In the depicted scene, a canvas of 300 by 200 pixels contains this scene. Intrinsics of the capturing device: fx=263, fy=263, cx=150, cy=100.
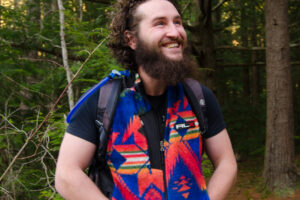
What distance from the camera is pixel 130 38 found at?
204cm

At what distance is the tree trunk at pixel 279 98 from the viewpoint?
627cm

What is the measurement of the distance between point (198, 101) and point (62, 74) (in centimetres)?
357

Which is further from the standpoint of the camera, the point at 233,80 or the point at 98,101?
the point at 233,80

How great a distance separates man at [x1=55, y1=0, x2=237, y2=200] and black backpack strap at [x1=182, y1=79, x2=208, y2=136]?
4 cm

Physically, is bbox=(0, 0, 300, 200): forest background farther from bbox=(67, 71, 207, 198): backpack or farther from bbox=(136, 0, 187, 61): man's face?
bbox=(67, 71, 207, 198): backpack

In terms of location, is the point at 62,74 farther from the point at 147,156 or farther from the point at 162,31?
the point at 147,156

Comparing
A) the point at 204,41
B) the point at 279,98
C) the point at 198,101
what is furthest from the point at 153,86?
the point at 204,41

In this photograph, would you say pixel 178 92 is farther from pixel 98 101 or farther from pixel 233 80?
pixel 233 80

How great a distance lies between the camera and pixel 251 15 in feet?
31.6

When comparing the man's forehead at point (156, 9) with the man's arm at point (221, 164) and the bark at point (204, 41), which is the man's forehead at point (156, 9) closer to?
the man's arm at point (221, 164)

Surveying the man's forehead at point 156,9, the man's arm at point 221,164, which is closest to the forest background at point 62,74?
the man's forehead at point 156,9

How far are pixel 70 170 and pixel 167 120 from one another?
0.64 m

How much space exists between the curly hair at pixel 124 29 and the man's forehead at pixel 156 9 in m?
0.09

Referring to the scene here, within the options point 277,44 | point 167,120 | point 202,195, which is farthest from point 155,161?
point 277,44
